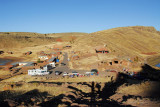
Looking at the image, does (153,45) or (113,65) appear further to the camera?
(153,45)

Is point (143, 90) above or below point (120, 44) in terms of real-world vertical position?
below

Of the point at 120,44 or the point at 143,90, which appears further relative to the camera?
the point at 120,44

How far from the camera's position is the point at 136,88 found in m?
17.8

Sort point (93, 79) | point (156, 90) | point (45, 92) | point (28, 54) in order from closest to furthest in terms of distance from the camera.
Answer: point (156, 90) → point (45, 92) → point (93, 79) → point (28, 54)

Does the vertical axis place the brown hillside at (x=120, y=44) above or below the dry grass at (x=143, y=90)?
above

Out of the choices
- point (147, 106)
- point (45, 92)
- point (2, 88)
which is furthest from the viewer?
point (2, 88)

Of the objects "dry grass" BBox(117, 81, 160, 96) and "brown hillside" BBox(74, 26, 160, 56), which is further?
"brown hillside" BBox(74, 26, 160, 56)

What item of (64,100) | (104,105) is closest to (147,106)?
(104,105)

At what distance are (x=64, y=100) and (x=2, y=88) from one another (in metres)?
14.9

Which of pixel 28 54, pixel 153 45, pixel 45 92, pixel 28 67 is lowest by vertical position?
pixel 45 92

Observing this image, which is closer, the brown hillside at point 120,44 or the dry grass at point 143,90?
the dry grass at point 143,90

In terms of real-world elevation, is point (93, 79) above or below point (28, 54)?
below

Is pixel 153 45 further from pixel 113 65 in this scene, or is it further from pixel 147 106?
pixel 147 106

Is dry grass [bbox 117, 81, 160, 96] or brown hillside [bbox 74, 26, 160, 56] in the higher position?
brown hillside [bbox 74, 26, 160, 56]
